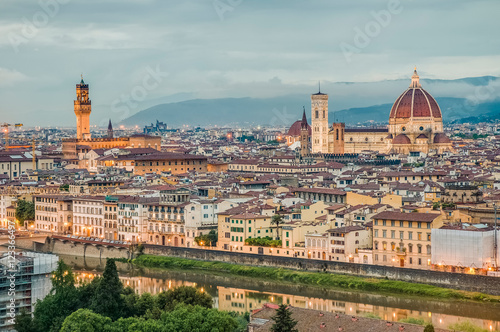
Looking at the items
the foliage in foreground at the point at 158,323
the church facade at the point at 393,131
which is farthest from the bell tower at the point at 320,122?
the foliage in foreground at the point at 158,323

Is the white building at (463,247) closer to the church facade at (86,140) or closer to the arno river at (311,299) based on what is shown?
the arno river at (311,299)

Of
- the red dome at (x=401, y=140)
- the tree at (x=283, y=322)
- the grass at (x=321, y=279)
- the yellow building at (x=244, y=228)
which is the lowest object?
the grass at (x=321, y=279)

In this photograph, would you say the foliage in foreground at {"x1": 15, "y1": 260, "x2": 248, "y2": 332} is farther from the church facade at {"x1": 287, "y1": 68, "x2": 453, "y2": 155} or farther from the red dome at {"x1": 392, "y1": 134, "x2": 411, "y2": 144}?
the church facade at {"x1": 287, "y1": 68, "x2": 453, "y2": 155}

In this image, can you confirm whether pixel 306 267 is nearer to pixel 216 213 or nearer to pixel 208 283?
pixel 208 283

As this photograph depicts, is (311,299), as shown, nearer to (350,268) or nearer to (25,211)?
(350,268)

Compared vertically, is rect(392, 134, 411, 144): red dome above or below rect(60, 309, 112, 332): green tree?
above

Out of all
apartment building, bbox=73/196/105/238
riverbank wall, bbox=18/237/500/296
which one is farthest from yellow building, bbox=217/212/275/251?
apartment building, bbox=73/196/105/238
